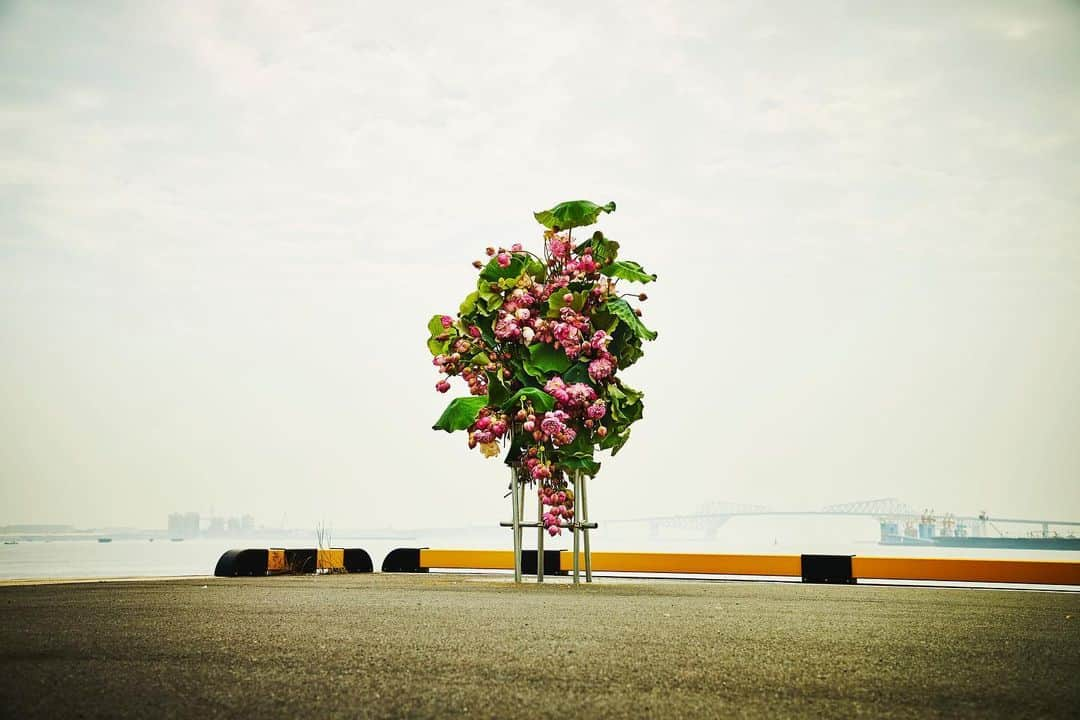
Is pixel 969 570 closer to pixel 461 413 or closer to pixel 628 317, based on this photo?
pixel 628 317

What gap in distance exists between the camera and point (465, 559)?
14.9 meters

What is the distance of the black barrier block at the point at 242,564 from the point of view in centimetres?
1158

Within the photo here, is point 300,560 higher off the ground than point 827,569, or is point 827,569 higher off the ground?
point 300,560

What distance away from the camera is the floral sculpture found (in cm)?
990

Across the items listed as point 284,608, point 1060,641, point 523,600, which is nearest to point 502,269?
point 523,600

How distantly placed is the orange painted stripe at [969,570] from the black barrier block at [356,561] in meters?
6.27

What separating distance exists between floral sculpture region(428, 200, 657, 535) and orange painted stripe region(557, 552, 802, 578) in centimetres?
364

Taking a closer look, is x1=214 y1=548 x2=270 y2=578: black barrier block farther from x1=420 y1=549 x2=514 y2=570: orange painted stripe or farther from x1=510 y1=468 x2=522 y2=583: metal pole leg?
x1=510 y1=468 x2=522 y2=583: metal pole leg

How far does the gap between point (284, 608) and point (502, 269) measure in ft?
16.0

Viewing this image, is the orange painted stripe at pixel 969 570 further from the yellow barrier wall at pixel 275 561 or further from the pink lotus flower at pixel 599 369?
the yellow barrier wall at pixel 275 561

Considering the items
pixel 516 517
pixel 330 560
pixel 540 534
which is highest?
pixel 516 517

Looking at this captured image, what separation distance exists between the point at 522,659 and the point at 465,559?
11.1 meters

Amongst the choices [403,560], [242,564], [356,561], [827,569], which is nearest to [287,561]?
[242,564]

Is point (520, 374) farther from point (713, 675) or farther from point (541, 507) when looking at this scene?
point (713, 675)
